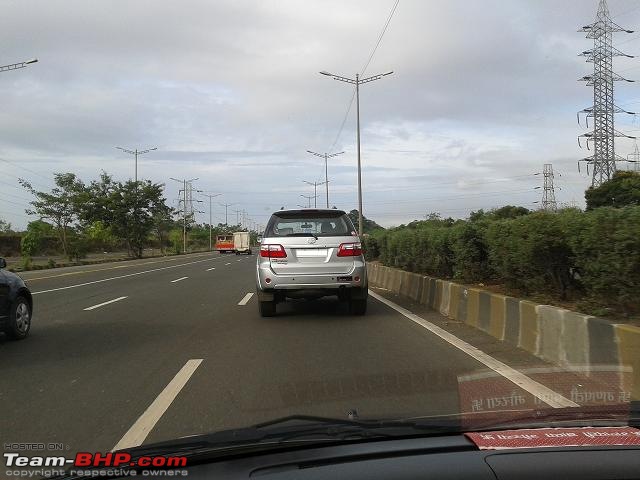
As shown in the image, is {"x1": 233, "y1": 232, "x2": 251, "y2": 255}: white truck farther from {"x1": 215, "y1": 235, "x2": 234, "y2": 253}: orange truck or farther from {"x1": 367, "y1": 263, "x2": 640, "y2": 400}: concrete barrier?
{"x1": 367, "y1": 263, "x2": 640, "y2": 400}: concrete barrier

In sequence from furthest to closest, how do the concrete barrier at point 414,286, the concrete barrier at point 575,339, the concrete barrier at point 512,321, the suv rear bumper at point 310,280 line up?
the concrete barrier at point 414,286 < the suv rear bumper at point 310,280 < the concrete barrier at point 512,321 < the concrete barrier at point 575,339

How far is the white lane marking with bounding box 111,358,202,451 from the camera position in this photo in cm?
453

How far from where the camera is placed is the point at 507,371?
6.52 meters

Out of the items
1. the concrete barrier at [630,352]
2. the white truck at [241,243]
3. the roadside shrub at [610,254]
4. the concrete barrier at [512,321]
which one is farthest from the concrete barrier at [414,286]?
the white truck at [241,243]

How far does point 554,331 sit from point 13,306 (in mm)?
7434

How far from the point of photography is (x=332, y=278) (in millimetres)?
10133

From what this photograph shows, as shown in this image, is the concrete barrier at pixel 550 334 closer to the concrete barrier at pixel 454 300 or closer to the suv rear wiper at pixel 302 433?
the concrete barrier at pixel 454 300

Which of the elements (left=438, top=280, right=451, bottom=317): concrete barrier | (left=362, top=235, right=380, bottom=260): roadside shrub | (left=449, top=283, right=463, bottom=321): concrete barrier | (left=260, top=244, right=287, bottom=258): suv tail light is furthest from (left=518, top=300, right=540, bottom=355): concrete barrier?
(left=362, top=235, right=380, bottom=260): roadside shrub

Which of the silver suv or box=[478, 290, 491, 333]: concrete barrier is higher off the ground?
the silver suv

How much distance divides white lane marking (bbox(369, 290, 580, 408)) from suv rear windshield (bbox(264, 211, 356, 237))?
210 cm

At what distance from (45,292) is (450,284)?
1204cm

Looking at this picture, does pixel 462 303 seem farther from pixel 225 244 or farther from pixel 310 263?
pixel 225 244

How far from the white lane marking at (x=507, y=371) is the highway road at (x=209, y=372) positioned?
0.06 meters

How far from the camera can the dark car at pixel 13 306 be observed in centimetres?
839
